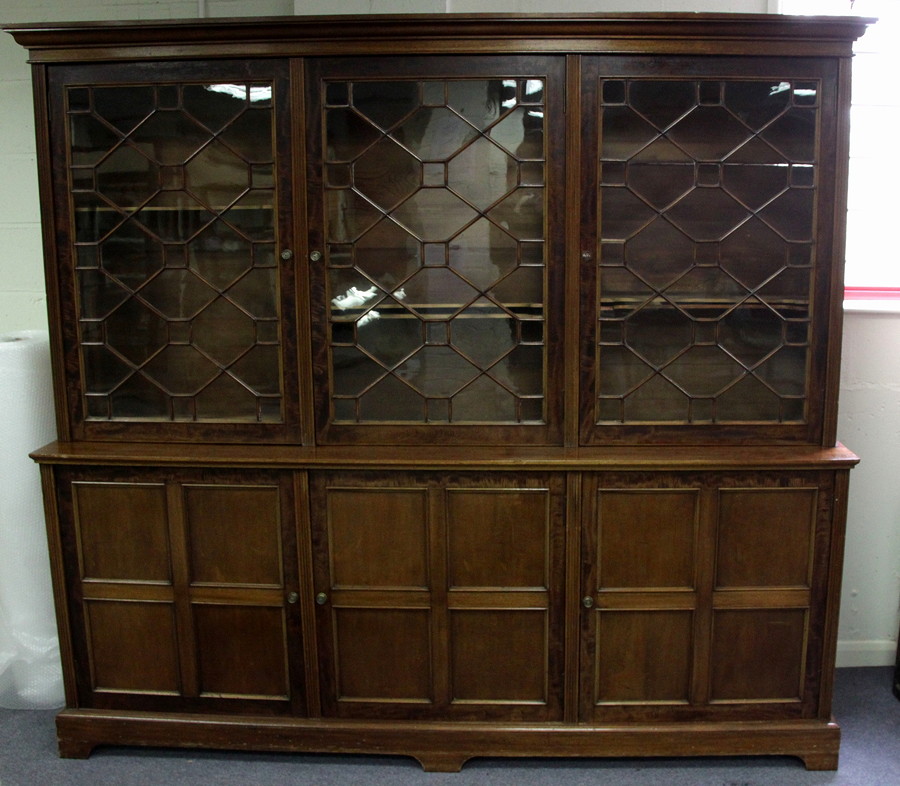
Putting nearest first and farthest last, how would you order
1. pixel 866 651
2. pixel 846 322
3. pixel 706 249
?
1. pixel 706 249
2. pixel 846 322
3. pixel 866 651

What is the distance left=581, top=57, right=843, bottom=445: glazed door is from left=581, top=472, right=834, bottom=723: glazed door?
0.15 metres

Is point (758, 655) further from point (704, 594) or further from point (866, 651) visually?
point (866, 651)

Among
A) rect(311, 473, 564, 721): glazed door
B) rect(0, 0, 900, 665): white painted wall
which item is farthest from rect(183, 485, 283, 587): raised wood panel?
rect(0, 0, 900, 665): white painted wall

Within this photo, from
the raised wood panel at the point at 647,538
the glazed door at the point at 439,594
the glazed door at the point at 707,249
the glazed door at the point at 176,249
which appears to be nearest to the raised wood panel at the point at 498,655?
the glazed door at the point at 439,594

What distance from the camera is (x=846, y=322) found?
260 centimetres

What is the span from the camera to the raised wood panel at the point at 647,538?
2.17m

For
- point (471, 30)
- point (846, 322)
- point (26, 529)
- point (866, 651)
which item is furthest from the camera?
point (866, 651)

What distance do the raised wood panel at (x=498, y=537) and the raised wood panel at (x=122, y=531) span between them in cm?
78

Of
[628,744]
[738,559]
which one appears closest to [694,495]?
[738,559]

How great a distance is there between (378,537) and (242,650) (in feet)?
1.63

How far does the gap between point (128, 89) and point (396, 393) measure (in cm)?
104

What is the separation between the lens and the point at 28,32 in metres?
2.08

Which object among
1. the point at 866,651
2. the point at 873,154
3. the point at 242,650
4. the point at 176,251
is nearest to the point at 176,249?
the point at 176,251

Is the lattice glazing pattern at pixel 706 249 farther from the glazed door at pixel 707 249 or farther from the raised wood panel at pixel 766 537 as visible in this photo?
the raised wood panel at pixel 766 537
